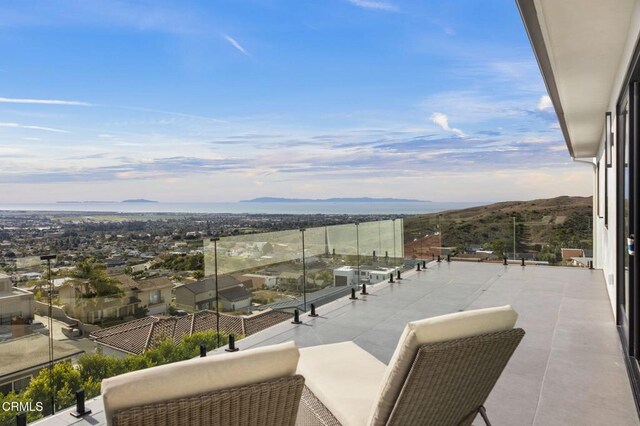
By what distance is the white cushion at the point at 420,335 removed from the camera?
1712 millimetres

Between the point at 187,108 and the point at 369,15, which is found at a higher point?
the point at 369,15

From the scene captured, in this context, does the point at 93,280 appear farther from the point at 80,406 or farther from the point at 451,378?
the point at 451,378

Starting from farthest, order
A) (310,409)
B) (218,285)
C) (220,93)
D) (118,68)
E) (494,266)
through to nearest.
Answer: (220,93), (118,68), (494,266), (218,285), (310,409)

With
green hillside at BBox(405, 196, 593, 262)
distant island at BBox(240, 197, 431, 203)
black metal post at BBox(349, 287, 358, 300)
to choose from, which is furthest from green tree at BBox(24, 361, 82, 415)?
distant island at BBox(240, 197, 431, 203)

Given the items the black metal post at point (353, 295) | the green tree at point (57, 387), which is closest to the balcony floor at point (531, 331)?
the black metal post at point (353, 295)

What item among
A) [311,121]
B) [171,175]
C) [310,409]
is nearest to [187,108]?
[171,175]

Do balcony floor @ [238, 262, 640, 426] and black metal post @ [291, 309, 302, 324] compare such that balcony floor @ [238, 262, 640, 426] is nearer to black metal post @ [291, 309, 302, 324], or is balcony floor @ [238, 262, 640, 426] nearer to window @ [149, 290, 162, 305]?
black metal post @ [291, 309, 302, 324]

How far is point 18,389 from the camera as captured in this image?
311cm

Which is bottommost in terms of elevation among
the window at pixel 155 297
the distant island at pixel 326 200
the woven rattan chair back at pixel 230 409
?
the window at pixel 155 297

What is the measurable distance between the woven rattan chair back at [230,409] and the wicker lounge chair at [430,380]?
468 mm

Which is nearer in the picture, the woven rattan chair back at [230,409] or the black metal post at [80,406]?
the woven rattan chair back at [230,409]

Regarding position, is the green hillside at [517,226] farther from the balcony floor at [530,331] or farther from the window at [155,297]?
the window at [155,297]

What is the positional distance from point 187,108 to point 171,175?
3275 mm

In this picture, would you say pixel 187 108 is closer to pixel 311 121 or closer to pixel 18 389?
pixel 311 121
